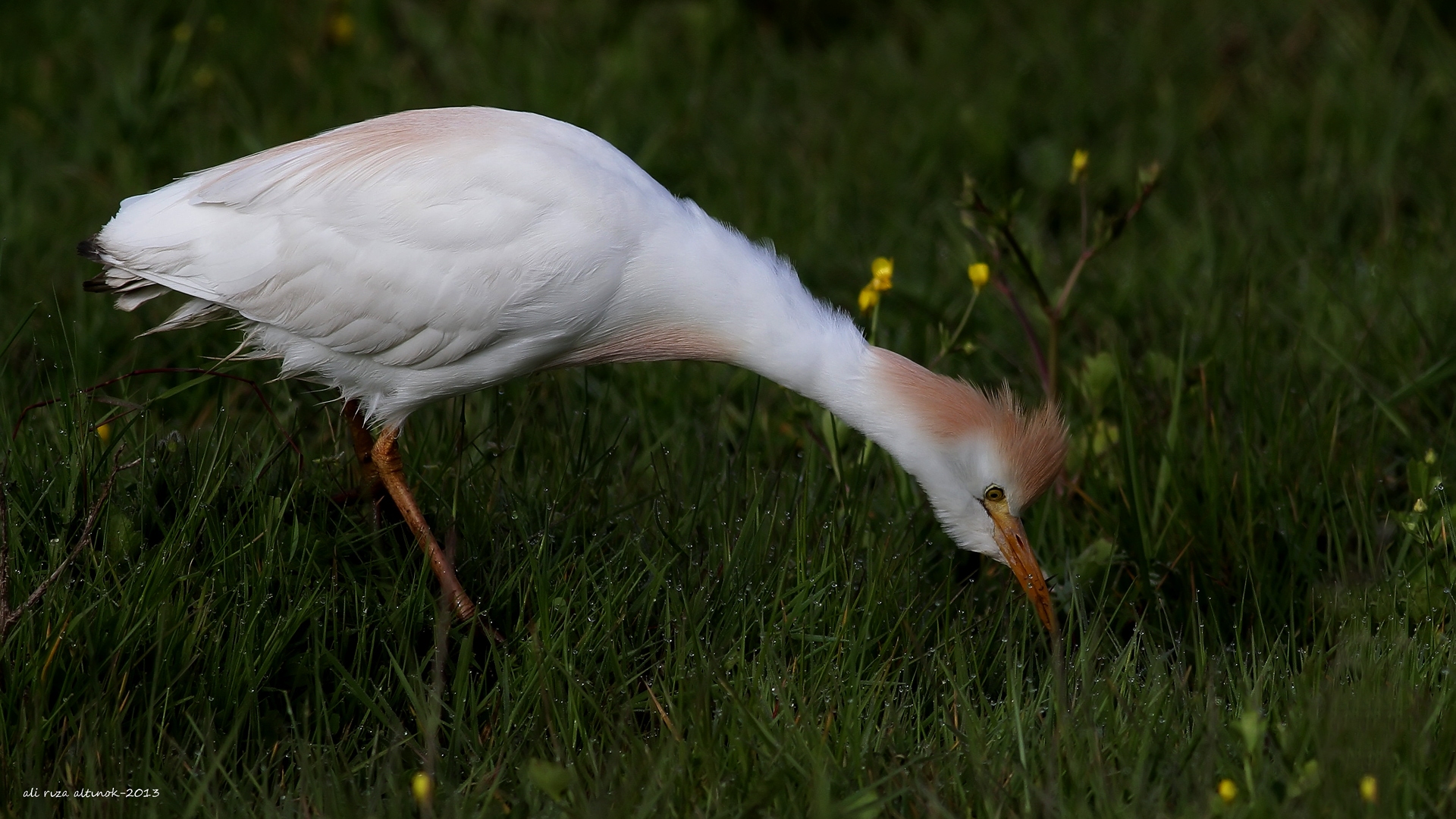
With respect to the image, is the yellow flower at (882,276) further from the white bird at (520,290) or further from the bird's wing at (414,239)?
the bird's wing at (414,239)

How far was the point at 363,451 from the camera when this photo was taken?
3.97 m

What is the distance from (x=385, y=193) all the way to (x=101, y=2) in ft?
12.7

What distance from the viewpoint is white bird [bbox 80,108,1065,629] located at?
11.4 feet

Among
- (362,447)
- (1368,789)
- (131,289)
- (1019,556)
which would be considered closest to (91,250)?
(131,289)

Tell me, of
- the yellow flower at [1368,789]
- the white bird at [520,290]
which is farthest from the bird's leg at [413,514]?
the yellow flower at [1368,789]

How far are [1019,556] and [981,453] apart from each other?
300 millimetres

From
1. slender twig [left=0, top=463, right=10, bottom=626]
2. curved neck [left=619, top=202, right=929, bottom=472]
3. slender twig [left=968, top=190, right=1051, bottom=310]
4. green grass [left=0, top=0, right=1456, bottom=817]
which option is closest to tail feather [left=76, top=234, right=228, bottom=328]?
green grass [left=0, top=0, right=1456, bottom=817]

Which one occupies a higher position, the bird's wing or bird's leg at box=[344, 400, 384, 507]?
the bird's wing

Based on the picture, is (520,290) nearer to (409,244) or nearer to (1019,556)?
(409,244)

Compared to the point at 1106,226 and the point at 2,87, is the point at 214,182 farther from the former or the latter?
the point at 2,87

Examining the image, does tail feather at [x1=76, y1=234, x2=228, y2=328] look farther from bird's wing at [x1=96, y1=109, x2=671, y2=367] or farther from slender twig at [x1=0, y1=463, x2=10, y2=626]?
slender twig at [x1=0, y1=463, x2=10, y2=626]

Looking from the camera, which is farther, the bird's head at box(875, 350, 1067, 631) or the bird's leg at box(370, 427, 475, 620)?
the bird's head at box(875, 350, 1067, 631)

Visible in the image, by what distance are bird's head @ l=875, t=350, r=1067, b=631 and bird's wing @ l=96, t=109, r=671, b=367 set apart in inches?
32.3

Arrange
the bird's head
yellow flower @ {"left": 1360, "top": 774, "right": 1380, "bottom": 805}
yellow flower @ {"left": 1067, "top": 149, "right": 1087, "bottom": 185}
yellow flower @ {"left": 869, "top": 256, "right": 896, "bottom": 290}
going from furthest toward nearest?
yellow flower @ {"left": 1067, "top": 149, "right": 1087, "bottom": 185}, yellow flower @ {"left": 869, "top": 256, "right": 896, "bottom": 290}, the bird's head, yellow flower @ {"left": 1360, "top": 774, "right": 1380, "bottom": 805}
